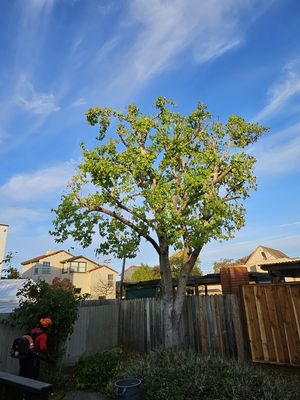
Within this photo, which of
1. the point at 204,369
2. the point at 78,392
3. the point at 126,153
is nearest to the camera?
the point at 204,369

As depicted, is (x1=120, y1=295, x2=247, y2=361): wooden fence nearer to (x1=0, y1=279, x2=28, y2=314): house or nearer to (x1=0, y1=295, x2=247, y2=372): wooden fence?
(x1=0, y1=295, x2=247, y2=372): wooden fence

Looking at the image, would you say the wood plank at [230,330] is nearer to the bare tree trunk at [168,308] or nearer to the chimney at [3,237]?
the bare tree trunk at [168,308]

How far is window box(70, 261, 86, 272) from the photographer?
122ft

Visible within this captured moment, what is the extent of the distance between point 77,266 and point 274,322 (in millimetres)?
31560

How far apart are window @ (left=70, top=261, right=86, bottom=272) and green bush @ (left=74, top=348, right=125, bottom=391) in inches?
1147

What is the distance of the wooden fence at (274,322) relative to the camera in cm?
837

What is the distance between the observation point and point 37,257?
1483 inches

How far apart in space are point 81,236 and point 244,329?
616 cm

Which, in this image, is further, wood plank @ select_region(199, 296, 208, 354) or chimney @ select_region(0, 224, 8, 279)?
chimney @ select_region(0, 224, 8, 279)

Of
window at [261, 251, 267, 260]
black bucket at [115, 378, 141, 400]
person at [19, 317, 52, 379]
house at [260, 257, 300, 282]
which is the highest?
window at [261, 251, 267, 260]

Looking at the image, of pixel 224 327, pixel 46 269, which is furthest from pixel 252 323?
pixel 46 269

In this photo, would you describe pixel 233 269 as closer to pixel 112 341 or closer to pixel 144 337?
pixel 144 337

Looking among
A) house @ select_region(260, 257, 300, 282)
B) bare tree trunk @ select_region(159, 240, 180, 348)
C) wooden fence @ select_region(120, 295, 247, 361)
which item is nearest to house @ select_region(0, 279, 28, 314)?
wooden fence @ select_region(120, 295, 247, 361)

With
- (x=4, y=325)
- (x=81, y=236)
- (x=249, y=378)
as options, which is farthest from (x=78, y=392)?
(x=81, y=236)
